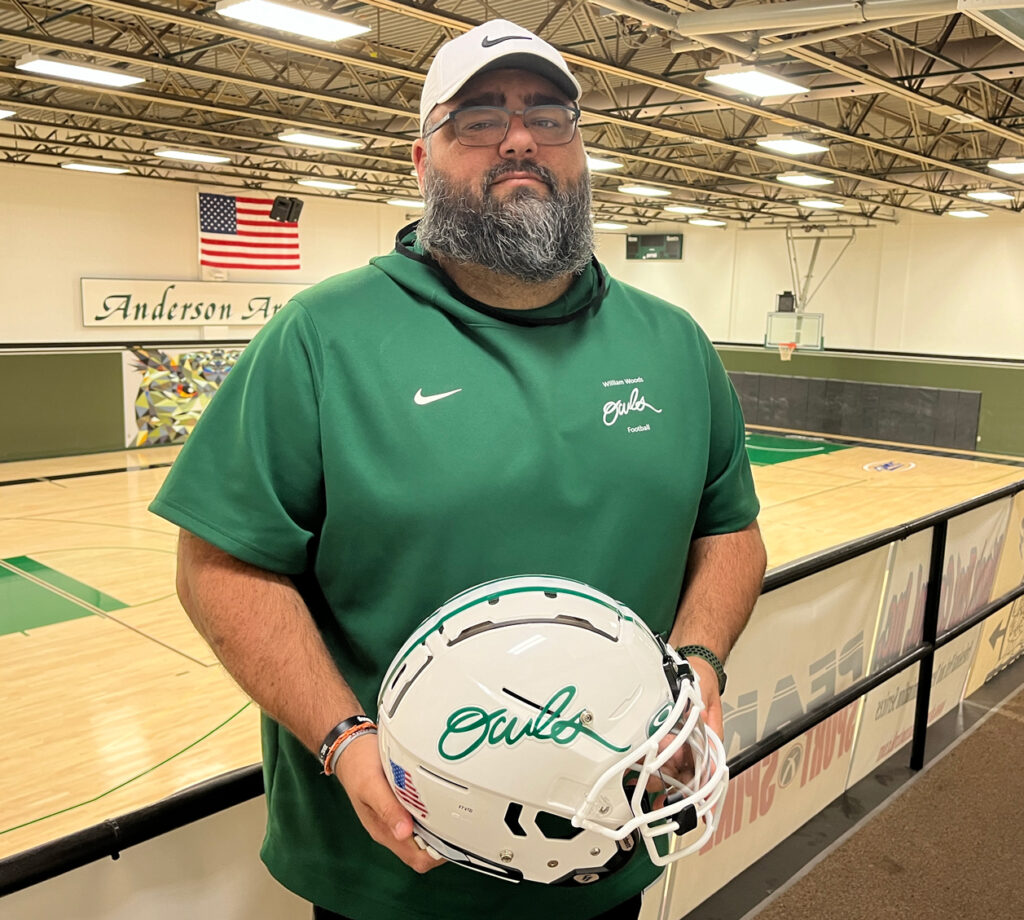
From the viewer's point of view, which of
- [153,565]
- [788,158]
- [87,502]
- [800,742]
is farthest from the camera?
[788,158]

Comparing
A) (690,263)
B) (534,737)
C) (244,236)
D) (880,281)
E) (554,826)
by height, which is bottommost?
(554,826)

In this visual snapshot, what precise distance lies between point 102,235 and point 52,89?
220 cm

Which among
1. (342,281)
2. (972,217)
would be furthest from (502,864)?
(972,217)

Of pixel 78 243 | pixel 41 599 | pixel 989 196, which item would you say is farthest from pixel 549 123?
pixel 989 196

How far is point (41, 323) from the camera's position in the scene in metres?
14.3

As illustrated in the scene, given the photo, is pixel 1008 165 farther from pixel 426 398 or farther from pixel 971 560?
pixel 426 398

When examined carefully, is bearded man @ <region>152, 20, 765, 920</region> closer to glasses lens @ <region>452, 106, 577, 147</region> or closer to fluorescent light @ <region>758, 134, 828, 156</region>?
glasses lens @ <region>452, 106, 577, 147</region>

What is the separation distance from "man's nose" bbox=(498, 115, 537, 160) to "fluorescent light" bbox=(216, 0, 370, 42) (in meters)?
5.18

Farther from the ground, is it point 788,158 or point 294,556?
point 788,158

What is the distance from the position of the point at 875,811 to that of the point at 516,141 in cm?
314

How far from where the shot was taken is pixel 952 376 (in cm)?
1847

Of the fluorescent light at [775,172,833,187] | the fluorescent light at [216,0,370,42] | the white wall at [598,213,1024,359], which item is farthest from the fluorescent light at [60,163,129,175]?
the white wall at [598,213,1024,359]

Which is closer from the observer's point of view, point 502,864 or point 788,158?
point 502,864

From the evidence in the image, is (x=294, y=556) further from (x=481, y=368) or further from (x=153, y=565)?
(x=153, y=565)
